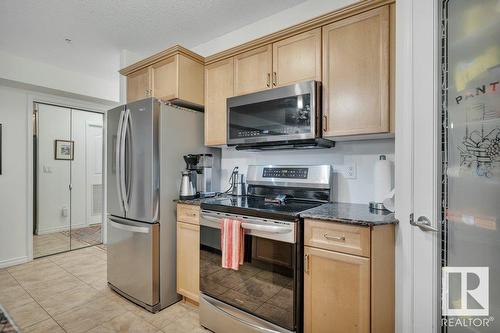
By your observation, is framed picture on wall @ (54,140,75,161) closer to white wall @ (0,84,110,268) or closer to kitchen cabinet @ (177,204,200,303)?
white wall @ (0,84,110,268)

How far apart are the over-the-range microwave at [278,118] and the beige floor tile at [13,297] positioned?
7.75ft

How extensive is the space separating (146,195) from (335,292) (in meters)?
1.61

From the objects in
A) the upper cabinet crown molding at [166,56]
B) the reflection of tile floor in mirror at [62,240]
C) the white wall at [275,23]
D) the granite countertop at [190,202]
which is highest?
the white wall at [275,23]

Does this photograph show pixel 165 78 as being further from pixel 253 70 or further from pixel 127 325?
pixel 127 325

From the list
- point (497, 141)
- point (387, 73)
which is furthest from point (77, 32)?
point (497, 141)

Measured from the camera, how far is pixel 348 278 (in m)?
1.36

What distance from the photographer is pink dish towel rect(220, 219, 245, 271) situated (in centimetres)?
168

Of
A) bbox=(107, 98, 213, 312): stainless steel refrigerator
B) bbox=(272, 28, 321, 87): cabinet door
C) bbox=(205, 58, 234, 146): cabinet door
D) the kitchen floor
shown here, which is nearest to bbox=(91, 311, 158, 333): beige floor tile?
the kitchen floor

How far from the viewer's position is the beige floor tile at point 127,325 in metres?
1.85

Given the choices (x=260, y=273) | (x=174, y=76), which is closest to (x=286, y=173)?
(x=260, y=273)

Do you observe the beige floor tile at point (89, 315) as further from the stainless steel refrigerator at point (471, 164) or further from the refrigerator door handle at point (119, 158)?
the stainless steel refrigerator at point (471, 164)

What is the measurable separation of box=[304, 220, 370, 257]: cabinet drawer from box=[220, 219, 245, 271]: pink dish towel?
448 millimetres

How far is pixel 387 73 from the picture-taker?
5.05ft

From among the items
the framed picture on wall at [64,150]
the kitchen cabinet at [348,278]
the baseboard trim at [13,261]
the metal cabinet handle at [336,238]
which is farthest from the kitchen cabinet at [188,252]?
the framed picture on wall at [64,150]
